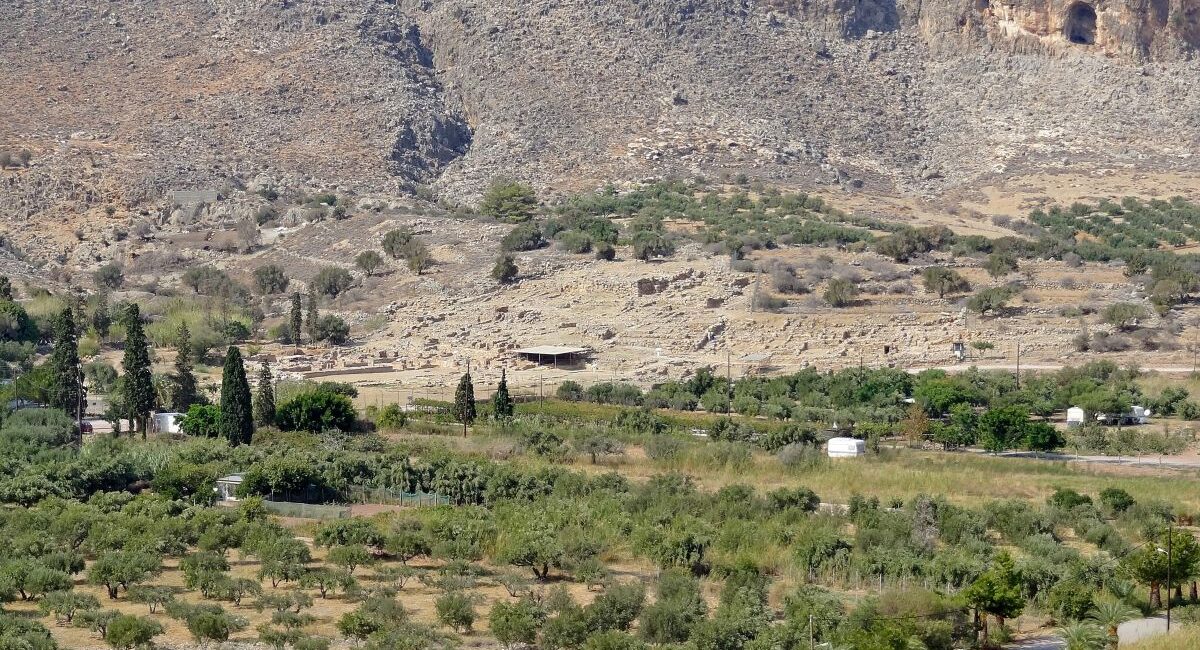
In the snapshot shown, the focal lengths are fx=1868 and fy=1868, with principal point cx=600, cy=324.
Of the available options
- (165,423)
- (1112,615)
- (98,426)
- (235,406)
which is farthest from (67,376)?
(1112,615)

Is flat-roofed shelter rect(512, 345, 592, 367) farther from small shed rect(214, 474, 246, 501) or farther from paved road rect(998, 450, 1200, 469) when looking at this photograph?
small shed rect(214, 474, 246, 501)

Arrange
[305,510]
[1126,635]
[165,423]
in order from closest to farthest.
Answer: [1126,635], [305,510], [165,423]

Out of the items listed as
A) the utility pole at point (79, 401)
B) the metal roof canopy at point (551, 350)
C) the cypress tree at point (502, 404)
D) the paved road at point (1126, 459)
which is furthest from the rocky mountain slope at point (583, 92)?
the paved road at point (1126, 459)

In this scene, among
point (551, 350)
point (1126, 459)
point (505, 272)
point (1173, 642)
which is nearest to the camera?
point (1173, 642)

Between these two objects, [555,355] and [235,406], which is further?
[555,355]

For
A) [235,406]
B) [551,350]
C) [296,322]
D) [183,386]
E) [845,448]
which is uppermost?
[296,322]

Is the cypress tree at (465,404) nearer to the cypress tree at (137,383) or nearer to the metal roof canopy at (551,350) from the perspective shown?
the cypress tree at (137,383)

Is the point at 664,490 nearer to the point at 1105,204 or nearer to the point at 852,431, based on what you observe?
the point at 852,431

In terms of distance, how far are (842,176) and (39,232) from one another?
33.1m

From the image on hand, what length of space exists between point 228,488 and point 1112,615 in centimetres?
1813

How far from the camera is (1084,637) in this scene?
24.8 meters

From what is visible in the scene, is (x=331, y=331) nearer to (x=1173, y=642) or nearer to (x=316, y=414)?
(x=316, y=414)

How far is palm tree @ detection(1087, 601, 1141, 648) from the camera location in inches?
1011

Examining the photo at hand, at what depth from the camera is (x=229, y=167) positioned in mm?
76812
